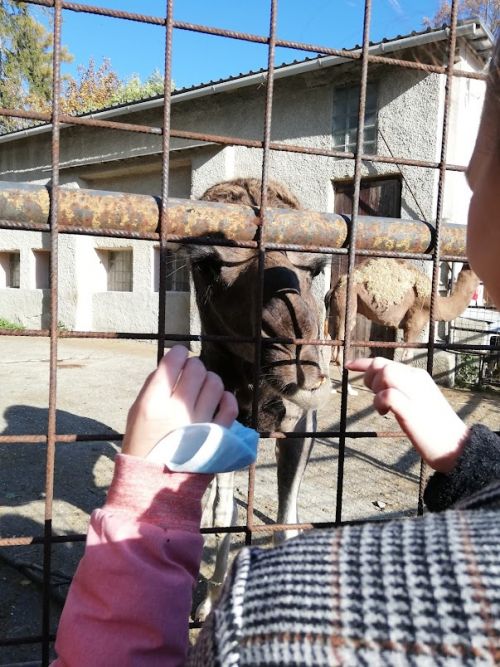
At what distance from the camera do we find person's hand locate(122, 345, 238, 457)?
86 cm

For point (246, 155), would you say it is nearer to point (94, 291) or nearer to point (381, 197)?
point (381, 197)

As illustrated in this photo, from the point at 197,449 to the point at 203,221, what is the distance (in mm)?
881

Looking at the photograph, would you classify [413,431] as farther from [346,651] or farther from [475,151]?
[346,651]

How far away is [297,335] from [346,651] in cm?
213

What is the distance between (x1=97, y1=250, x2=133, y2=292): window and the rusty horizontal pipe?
13.8 metres

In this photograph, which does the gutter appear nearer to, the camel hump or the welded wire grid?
the camel hump

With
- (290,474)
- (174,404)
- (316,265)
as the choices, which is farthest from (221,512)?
(174,404)

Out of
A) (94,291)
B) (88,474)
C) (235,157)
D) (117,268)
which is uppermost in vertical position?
(235,157)

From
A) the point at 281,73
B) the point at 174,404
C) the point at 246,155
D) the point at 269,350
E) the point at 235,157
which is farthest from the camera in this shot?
the point at 235,157

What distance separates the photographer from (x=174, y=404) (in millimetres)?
885

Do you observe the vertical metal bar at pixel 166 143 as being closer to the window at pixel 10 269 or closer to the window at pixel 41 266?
the window at pixel 41 266

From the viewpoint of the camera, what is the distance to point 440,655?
0.44 m

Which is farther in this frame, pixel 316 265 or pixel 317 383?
pixel 316 265

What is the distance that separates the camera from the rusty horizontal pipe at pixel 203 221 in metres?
1.44
